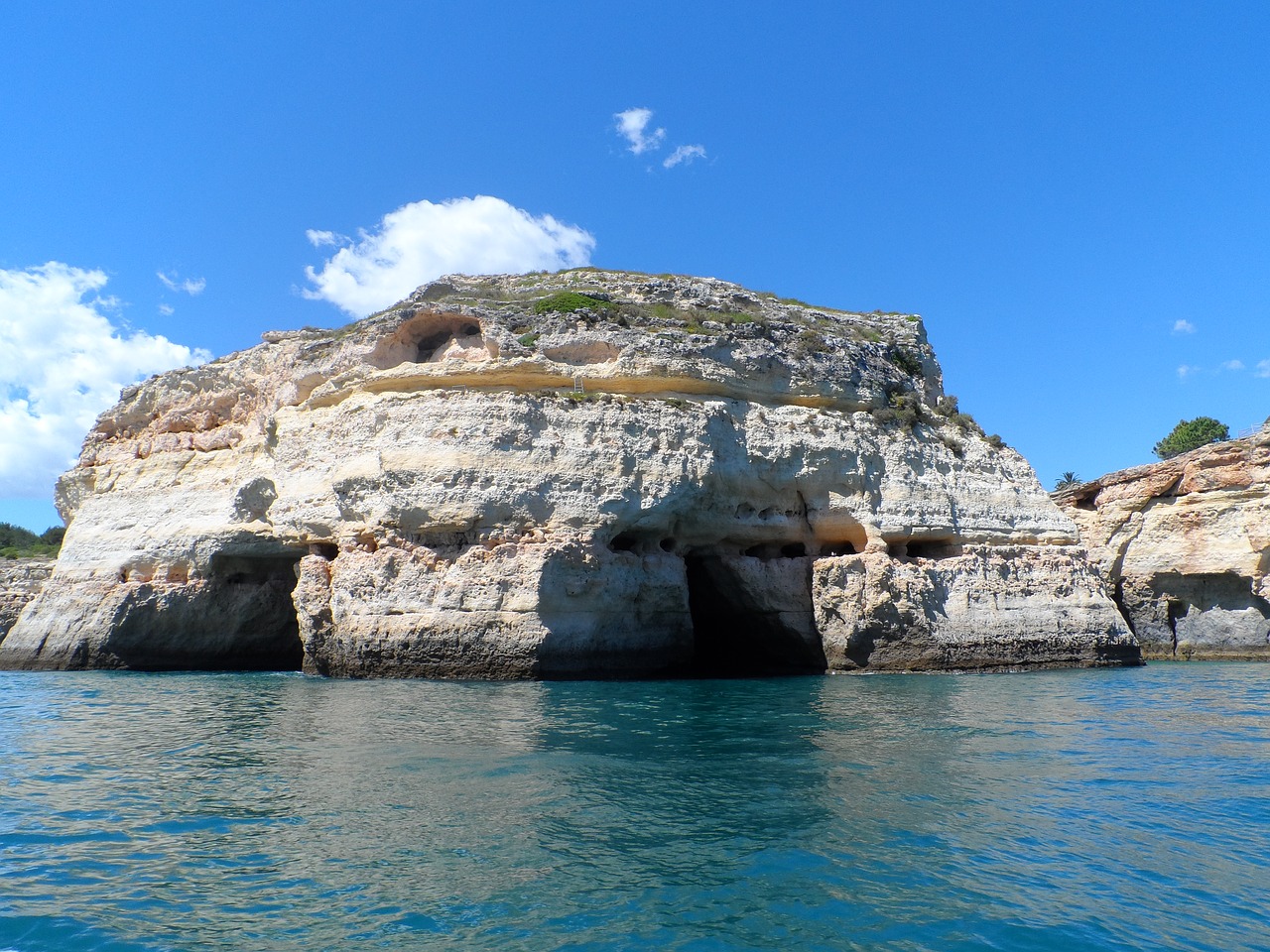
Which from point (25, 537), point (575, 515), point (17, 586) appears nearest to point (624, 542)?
point (575, 515)

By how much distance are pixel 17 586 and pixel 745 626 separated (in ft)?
83.2

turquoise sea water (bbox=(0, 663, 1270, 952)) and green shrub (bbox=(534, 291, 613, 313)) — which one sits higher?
green shrub (bbox=(534, 291, 613, 313))

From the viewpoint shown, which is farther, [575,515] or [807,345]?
[807,345]

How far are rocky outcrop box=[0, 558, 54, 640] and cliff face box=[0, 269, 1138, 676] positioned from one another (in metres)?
6.85

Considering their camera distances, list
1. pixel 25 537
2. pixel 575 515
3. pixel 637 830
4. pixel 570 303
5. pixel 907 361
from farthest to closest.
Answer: pixel 25 537, pixel 907 361, pixel 570 303, pixel 575 515, pixel 637 830

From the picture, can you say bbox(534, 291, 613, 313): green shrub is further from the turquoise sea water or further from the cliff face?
the turquoise sea water

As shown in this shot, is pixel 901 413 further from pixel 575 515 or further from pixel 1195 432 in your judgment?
pixel 1195 432

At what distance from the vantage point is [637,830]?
6.79 meters

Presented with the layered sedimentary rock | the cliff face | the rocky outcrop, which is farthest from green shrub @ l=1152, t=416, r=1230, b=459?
the rocky outcrop

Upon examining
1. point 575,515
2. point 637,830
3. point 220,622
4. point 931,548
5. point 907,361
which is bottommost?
point 637,830

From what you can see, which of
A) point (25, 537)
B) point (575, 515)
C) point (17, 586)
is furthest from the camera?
point (25, 537)

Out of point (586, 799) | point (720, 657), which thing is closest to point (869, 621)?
point (720, 657)

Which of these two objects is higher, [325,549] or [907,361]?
[907,361]

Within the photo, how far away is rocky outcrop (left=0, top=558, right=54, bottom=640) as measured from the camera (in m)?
28.1
